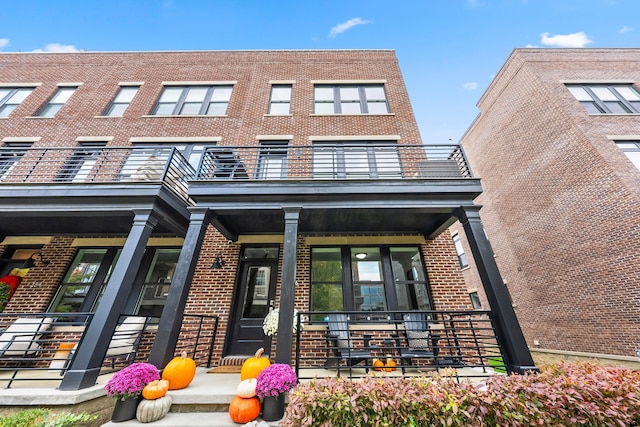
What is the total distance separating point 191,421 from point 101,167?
740 centimetres

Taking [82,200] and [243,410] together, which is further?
[82,200]

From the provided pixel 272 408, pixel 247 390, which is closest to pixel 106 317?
pixel 247 390

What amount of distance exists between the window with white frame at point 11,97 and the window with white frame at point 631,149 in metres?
23.4

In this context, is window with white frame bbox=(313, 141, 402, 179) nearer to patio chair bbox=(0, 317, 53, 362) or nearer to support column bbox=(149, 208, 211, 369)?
support column bbox=(149, 208, 211, 369)

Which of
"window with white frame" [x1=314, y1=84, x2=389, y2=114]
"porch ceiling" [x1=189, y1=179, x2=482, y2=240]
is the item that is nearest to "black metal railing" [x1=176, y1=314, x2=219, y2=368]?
"porch ceiling" [x1=189, y1=179, x2=482, y2=240]

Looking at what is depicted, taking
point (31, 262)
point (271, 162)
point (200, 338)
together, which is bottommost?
point (200, 338)

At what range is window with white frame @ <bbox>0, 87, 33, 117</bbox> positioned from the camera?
9438 millimetres

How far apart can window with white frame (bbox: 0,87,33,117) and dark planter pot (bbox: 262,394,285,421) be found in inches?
557

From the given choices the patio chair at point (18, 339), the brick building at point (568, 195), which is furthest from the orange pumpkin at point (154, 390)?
the brick building at point (568, 195)

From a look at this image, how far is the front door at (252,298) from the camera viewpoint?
19.0 ft

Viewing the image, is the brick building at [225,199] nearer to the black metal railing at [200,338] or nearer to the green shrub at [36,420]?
the black metal railing at [200,338]

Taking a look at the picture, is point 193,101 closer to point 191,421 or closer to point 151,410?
point 151,410

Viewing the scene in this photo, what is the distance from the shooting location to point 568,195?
31.5 feet

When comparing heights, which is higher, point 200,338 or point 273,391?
point 200,338
